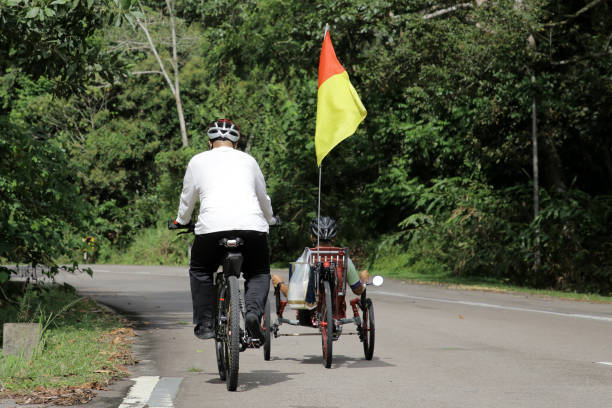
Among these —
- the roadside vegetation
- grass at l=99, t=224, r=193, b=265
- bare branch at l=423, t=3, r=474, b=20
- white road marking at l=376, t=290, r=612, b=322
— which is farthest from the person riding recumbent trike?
grass at l=99, t=224, r=193, b=265

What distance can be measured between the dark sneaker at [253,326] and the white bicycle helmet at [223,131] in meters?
1.38

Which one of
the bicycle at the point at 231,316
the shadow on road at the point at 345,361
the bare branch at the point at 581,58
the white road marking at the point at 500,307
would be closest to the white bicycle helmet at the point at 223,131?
the bicycle at the point at 231,316

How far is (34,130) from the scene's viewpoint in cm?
1252

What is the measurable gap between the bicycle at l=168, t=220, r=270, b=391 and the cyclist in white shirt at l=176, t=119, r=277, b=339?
0.06 m

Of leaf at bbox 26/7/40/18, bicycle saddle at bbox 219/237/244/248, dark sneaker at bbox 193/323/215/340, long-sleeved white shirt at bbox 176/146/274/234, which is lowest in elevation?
dark sneaker at bbox 193/323/215/340

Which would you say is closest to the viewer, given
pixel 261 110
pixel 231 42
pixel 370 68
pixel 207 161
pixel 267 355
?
pixel 207 161

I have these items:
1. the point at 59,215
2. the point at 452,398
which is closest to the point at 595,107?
the point at 59,215

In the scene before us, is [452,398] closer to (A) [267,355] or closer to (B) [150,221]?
(A) [267,355]

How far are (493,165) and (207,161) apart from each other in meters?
20.4

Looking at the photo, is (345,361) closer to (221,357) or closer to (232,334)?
(221,357)

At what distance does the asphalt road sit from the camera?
6.83 metres

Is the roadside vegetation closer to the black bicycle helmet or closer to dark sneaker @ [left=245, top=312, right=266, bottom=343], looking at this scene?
the black bicycle helmet

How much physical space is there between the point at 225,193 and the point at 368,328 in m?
2.35

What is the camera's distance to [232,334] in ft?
22.6
